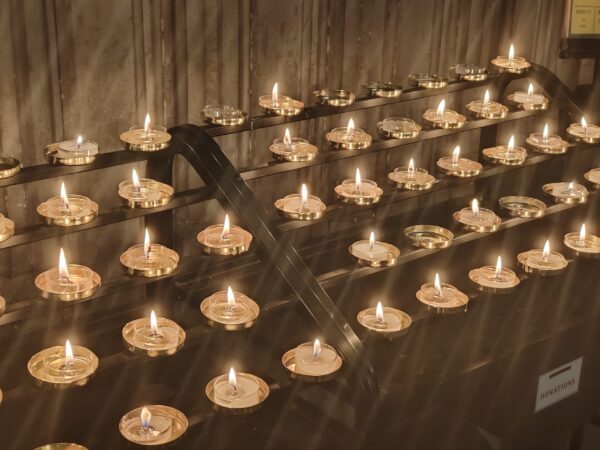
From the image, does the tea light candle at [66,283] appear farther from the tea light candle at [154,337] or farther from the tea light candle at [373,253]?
the tea light candle at [373,253]

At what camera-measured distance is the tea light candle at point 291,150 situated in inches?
105

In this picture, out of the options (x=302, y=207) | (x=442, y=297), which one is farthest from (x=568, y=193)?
(x=302, y=207)

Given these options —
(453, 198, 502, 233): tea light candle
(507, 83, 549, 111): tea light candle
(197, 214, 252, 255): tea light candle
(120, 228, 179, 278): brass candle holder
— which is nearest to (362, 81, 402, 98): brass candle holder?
(453, 198, 502, 233): tea light candle

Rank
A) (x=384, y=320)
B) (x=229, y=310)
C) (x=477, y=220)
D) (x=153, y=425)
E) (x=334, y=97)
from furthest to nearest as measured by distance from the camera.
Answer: (x=477, y=220) < (x=334, y=97) < (x=384, y=320) < (x=229, y=310) < (x=153, y=425)

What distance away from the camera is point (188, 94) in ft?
9.30

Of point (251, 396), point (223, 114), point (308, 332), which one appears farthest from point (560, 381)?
point (223, 114)

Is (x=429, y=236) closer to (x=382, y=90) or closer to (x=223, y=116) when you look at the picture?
(x=382, y=90)

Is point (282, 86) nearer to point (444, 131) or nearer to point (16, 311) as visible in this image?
point (444, 131)

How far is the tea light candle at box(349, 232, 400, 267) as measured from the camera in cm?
267

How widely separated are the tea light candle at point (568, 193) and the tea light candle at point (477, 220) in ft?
0.99

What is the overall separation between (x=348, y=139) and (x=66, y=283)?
1028 millimetres

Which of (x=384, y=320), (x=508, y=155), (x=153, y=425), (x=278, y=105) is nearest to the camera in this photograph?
(x=153, y=425)

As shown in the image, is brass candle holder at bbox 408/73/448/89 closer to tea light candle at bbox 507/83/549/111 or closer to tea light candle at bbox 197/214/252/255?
tea light candle at bbox 507/83/549/111

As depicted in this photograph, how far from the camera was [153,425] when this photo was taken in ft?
7.07
